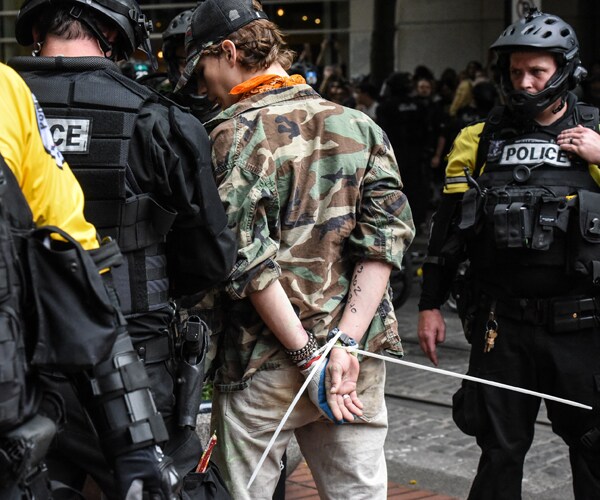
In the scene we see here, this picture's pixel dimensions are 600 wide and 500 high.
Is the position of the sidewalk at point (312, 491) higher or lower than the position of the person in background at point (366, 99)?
lower

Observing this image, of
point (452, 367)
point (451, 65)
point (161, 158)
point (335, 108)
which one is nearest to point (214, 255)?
point (161, 158)

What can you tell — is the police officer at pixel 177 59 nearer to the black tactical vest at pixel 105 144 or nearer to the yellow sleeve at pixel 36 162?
the black tactical vest at pixel 105 144

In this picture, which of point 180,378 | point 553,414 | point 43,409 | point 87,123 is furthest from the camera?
point 553,414

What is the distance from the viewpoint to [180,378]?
317cm

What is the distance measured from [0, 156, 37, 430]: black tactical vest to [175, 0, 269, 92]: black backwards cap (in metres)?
1.19

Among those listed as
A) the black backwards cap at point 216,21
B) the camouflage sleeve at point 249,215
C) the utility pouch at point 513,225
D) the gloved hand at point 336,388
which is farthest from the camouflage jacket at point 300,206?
the utility pouch at point 513,225

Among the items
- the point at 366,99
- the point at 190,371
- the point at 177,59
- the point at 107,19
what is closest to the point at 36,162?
the point at 107,19

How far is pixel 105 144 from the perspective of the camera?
2969 millimetres

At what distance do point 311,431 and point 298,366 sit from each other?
0.29 m

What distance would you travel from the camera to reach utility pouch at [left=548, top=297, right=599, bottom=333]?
4125 millimetres

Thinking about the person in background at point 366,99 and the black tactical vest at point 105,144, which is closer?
the black tactical vest at point 105,144

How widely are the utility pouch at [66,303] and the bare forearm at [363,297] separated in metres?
1.17

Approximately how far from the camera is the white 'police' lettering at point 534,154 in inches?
165

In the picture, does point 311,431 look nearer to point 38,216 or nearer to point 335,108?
point 335,108
